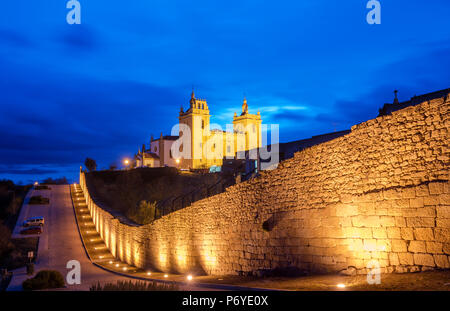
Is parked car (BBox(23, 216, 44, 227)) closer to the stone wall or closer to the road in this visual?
the road

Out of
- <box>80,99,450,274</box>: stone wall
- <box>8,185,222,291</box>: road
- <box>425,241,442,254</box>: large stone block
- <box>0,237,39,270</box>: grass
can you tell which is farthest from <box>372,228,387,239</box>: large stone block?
<box>0,237,39,270</box>: grass

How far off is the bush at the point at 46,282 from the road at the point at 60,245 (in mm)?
1023

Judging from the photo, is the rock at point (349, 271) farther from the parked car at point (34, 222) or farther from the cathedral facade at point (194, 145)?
the cathedral facade at point (194, 145)

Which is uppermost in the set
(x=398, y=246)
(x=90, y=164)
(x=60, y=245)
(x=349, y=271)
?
(x=90, y=164)

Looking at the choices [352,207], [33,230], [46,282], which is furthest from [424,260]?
[33,230]

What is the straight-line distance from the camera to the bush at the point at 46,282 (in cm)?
1656

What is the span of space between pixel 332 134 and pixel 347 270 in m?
18.3

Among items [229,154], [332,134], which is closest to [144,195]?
[332,134]

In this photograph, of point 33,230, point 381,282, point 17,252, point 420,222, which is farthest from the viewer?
point 33,230

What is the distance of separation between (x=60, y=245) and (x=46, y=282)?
14819mm

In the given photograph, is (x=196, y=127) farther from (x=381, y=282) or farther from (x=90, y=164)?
(x=381, y=282)

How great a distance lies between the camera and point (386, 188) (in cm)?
851

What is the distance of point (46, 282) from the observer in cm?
1666

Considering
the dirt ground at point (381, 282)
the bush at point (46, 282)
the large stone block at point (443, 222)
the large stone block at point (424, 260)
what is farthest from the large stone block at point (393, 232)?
the bush at point (46, 282)
